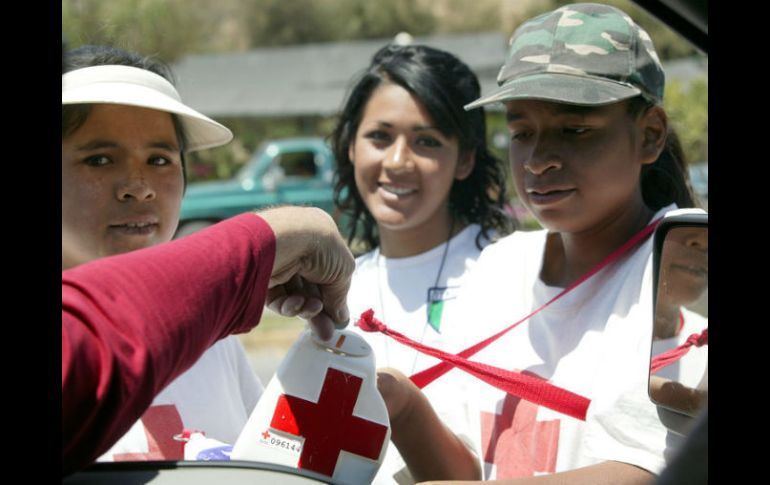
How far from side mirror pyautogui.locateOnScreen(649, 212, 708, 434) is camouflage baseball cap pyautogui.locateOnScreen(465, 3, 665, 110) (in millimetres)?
369

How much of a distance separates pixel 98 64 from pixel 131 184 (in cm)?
31

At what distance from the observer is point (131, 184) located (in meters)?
1.83

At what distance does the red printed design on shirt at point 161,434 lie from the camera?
69.1 inches

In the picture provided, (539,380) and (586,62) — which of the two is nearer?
(539,380)

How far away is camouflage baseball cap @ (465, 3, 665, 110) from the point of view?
Answer: 1.74m

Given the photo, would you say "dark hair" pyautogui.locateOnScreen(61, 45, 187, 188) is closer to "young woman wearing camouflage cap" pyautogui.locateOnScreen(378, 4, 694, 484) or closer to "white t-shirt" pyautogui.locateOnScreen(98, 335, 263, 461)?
"white t-shirt" pyautogui.locateOnScreen(98, 335, 263, 461)

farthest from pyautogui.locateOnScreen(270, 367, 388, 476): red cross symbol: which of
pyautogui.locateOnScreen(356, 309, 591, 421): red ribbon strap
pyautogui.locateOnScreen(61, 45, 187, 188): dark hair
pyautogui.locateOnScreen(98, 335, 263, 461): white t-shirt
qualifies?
pyautogui.locateOnScreen(61, 45, 187, 188): dark hair

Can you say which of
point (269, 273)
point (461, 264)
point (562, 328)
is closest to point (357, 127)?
point (461, 264)

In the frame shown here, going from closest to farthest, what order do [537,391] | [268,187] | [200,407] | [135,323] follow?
[135,323], [537,391], [200,407], [268,187]

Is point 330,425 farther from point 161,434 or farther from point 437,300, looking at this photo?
point 437,300

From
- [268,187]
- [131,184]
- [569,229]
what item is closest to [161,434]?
[131,184]

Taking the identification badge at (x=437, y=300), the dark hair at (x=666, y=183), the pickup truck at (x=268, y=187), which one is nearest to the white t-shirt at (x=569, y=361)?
the dark hair at (x=666, y=183)
